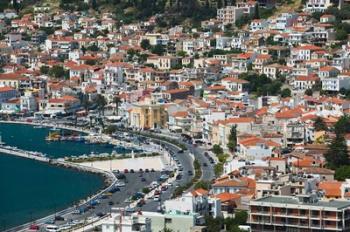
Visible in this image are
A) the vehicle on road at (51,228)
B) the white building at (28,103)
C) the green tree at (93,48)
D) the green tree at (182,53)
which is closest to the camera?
the vehicle on road at (51,228)

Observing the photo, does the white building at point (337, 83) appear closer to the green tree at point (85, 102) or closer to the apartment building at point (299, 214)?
the green tree at point (85, 102)

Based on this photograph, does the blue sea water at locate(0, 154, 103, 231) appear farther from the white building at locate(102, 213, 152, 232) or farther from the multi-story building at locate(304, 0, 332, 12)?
the multi-story building at locate(304, 0, 332, 12)

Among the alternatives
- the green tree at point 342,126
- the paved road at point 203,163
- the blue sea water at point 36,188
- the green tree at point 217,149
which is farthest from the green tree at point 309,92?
the blue sea water at point 36,188

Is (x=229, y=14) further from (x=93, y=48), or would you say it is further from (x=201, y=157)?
(x=201, y=157)

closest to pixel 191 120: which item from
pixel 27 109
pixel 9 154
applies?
pixel 9 154

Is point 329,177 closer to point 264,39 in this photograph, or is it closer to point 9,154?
point 9,154

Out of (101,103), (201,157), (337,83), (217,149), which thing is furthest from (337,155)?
(101,103)
